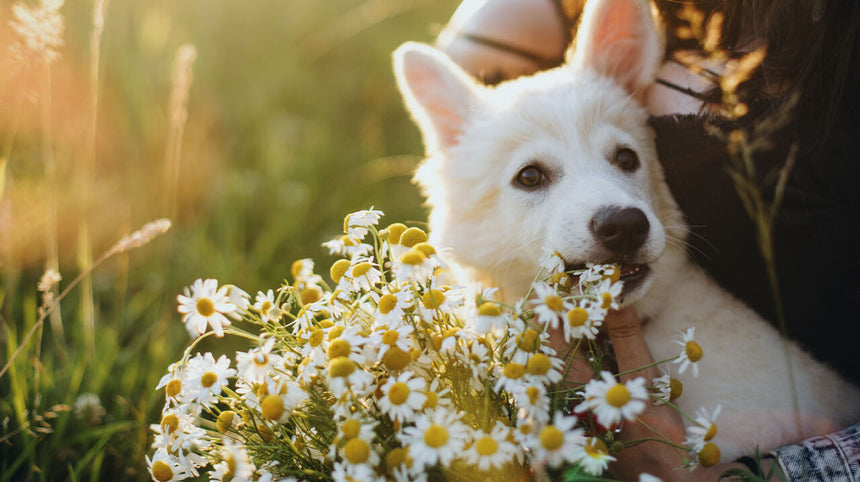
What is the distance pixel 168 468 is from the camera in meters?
1.32

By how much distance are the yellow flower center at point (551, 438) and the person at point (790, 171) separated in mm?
671

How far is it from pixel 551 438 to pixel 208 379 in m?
0.69

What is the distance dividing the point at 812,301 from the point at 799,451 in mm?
514

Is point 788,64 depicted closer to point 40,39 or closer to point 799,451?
point 799,451

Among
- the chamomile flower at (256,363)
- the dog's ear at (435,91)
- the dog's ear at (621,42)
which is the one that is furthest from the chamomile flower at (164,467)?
the dog's ear at (621,42)

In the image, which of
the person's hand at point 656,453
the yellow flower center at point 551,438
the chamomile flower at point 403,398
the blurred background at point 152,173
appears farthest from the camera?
the blurred background at point 152,173

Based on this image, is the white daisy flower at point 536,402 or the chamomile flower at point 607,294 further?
the chamomile flower at point 607,294

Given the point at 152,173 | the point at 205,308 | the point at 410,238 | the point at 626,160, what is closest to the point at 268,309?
the point at 205,308

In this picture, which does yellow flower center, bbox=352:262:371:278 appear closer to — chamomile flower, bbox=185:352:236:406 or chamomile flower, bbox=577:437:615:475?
chamomile flower, bbox=185:352:236:406

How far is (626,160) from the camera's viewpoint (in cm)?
198

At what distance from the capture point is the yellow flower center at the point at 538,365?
1.14 meters

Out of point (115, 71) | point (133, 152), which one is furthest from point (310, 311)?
point (115, 71)

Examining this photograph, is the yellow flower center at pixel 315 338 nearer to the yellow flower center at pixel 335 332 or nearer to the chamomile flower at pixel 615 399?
the yellow flower center at pixel 335 332

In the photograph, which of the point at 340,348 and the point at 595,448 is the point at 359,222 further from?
the point at 595,448
